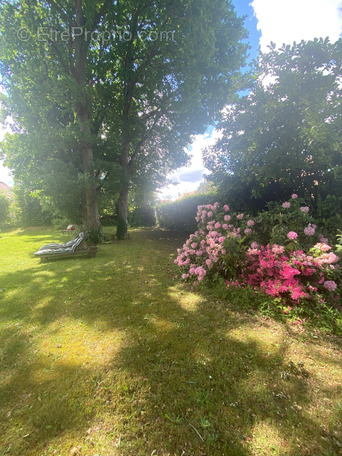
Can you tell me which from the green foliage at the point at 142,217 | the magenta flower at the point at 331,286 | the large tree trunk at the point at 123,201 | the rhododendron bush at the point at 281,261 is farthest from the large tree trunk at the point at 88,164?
the green foliage at the point at 142,217

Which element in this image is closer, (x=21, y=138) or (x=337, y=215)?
(x=337, y=215)

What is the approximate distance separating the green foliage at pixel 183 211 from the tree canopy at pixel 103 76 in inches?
152

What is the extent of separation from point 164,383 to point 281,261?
8.77ft

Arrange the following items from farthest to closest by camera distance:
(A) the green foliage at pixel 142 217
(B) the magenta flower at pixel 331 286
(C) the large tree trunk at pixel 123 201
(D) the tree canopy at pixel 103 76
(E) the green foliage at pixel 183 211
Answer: (A) the green foliage at pixel 142 217, (C) the large tree trunk at pixel 123 201, (E) the green foliage at pixel 183 211, (D) the tree canopy at pixel 103 76, (B) the magenta flower at pixel 331 286

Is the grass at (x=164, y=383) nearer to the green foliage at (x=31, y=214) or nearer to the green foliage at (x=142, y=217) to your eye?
the green foliage at (x=142, y=217)

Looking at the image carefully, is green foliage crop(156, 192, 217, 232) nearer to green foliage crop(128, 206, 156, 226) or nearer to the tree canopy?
the tree canopy

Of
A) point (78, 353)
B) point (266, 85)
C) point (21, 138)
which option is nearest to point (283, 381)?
point (78, 353)

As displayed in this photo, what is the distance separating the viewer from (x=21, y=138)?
8367mm

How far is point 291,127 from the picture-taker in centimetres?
457

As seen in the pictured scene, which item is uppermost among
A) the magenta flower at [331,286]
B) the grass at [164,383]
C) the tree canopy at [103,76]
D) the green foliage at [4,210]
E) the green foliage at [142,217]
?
the tree canopy at [103,76]

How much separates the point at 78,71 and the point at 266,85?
8539mm

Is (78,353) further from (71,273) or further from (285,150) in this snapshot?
(285,150)

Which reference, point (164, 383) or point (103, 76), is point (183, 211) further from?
point (164, 383)

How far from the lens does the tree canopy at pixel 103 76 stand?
754 centimetres
